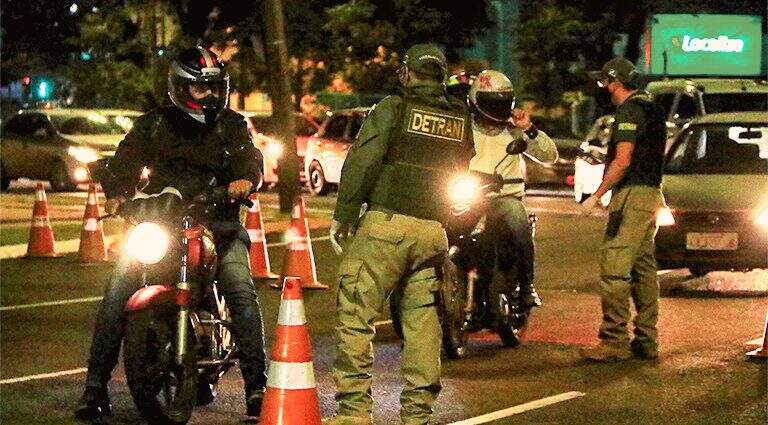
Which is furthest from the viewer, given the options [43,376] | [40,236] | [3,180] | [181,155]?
[3,180]

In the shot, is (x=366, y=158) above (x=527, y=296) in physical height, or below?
above

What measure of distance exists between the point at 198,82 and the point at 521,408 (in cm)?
239

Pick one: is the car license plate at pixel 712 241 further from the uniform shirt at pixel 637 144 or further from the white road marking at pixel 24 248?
the white road marking at pixel 24 248

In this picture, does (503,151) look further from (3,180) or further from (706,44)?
(706,44)

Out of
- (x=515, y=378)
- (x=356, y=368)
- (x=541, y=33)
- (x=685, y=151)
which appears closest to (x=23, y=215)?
(x=685, y=151)

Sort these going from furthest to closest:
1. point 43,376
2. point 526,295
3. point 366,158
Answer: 1. point 526,295
2. point 43,376
3. point 366,158

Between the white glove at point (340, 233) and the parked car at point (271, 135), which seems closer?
the white glove at point (340, 233)

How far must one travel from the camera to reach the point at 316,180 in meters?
28.5

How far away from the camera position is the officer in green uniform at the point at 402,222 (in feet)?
24.9

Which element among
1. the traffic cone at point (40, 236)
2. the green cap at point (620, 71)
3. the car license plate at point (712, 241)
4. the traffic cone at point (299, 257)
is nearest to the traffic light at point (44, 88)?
the traffic cone at point (40, 236)

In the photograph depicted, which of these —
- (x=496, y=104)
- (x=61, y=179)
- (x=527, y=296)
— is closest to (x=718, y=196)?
(x=527, y=296)

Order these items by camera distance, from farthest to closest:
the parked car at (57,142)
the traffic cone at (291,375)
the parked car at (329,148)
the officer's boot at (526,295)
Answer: the parked car at (57,142)
the parked car at (329,148)
the officer's boot at (526,295)
the traffic cone at (291,375)

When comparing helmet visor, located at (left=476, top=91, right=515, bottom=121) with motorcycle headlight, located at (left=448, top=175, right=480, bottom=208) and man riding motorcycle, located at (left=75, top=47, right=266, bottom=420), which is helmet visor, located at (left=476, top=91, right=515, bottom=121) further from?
man riding motorcycle, located at (left=75, top=47, right=266, bottom=420)

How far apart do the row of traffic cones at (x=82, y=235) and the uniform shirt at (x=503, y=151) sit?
21.8 ft
